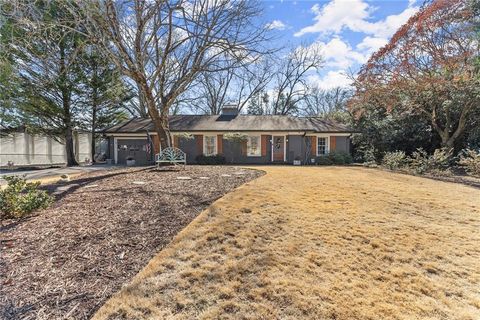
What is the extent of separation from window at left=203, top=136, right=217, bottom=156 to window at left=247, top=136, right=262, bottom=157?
2.37 meters

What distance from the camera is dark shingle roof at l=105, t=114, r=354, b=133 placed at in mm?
19156

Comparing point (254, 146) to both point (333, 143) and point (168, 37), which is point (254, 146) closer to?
point (333, 143)

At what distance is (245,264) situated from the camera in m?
3.28

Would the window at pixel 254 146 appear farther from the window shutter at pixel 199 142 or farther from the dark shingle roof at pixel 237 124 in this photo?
the window shutter at pixel 199 142

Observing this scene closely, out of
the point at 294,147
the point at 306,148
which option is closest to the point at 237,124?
the point at 294,147

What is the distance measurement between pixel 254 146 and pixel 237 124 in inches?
84.0

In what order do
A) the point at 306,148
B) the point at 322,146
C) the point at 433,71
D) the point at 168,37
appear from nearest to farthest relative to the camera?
the point at 168,37
the point at 433,71
the point at 306,148
the point at 322,146

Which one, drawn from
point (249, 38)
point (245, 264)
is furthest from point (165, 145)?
point (245, 264)

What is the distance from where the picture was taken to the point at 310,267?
3297 mm

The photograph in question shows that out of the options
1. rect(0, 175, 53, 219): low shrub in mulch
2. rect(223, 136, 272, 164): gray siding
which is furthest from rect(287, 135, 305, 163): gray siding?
rect(0, 175, 53, 219): low shrub in mulch

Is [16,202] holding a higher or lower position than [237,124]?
lower

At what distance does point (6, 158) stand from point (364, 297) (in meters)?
24.0

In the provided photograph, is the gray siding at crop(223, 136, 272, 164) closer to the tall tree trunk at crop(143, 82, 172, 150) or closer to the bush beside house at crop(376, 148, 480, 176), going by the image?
the tall tree trunk at crop(143, 82, 172, 150)

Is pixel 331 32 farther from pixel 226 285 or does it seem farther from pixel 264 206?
pixel 226 285
